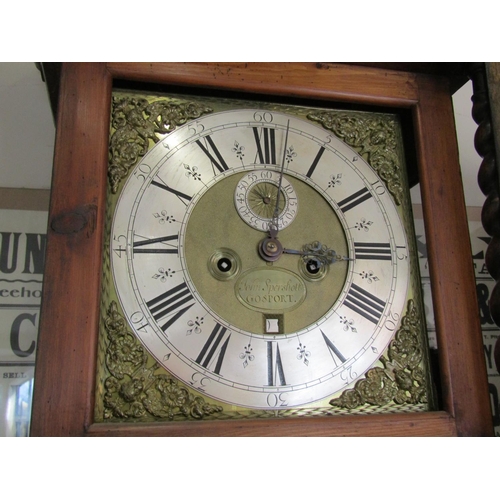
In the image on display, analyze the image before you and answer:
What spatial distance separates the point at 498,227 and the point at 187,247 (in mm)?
605

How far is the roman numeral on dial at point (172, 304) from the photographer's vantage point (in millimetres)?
1050

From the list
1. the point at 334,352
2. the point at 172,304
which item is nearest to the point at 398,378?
the point at 334,352

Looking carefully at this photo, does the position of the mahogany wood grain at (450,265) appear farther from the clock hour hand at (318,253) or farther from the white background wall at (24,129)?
the white background wall at (24,129)

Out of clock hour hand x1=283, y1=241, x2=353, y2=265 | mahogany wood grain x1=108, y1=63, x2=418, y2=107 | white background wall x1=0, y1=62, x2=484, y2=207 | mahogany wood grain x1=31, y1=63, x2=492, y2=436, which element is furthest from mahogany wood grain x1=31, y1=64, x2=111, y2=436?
white background wall x1=0, y1=62, x2=484, y2=207

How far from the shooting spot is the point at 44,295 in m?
0.97

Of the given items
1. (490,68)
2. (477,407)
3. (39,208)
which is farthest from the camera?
(39,208)

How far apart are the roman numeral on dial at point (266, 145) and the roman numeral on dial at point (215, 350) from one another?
367 millimetres

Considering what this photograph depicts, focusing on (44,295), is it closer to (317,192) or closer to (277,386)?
(277,386)

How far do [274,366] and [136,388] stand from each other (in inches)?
9.9

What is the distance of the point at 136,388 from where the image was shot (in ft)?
3.26

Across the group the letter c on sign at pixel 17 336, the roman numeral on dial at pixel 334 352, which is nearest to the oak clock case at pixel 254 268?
the roman numeral on dial at pixel 334 352

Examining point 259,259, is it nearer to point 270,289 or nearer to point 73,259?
point 270,289

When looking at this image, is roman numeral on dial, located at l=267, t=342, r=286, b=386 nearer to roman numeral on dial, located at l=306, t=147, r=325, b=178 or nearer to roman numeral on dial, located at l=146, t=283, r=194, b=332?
roman numeral on dial, located at l=146, t=283, r=194, b=332

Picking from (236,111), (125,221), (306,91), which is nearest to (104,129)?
(125,221)
